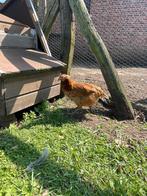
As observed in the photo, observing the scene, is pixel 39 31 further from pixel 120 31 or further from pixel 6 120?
pixel 120 31

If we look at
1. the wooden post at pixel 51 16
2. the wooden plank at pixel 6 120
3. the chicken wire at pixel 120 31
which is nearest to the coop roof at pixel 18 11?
the wooden post at pixel 51 16

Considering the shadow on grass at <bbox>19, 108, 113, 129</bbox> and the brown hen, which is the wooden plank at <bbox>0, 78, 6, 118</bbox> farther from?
the brown hen

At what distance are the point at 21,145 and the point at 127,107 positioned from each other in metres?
1.41

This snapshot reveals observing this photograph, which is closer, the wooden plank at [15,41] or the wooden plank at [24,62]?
the wooden plank at [24,62]

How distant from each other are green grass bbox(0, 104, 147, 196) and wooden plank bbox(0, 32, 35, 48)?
45.4 inches

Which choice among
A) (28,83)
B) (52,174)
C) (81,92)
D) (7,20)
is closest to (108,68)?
(81,92)

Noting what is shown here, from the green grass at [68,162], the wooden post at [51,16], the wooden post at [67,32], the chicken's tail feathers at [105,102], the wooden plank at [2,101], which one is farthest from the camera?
the wooden post at [51,16]

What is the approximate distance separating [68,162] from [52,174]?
24cm

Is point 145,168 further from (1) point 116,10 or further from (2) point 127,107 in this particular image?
(1) point 116,10

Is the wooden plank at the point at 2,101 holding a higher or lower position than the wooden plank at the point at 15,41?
lower

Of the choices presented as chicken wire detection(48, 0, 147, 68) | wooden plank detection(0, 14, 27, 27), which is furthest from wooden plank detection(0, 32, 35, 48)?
chicken wire detection(48, 0, 147, 68)

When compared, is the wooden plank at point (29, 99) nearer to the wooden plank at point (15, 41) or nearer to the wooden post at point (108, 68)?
the wooden plank at point (15, 41)

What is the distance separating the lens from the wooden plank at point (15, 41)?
432cm

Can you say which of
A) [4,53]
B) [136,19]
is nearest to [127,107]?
[4,53]
